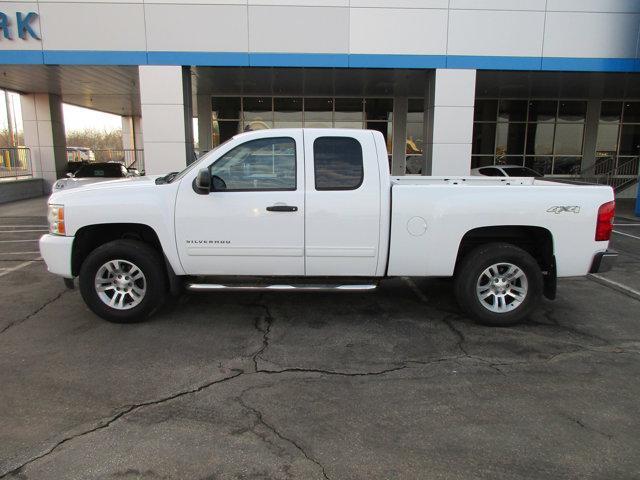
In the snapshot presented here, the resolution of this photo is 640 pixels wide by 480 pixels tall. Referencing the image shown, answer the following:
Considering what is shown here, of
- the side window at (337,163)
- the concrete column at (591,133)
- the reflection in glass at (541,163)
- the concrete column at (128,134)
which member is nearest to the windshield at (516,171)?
the reflection in glass at (541,163)

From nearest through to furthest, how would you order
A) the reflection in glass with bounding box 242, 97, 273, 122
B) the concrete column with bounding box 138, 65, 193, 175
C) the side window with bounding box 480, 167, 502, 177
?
1. the concrete column with bounding box 138, 65, 193, 175
2. the side window with bounding box 480, 167, 502, 177
3. the reflection in glass with bounding box 242, 97, 273, 122

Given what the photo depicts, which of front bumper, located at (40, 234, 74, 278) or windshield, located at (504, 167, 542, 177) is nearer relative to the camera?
front bumper, located at (40, 234, 74, 278)

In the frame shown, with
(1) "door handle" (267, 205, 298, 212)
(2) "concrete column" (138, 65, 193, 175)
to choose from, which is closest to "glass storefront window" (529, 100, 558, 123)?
(2) "concrete column" (138, 65, 193, 175)

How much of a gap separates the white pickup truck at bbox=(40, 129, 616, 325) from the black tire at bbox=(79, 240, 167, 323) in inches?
0.5

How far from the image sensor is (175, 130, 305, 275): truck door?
16.8ft

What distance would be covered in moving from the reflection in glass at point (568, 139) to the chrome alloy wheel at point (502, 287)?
720 inches

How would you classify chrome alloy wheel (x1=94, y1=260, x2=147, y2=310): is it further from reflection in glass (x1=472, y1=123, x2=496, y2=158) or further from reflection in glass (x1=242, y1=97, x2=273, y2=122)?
reflection in glass (x1=472, y1=123, x2=496, y2=158)

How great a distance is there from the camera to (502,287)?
17.5 ft

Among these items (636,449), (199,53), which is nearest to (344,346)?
(636,449)

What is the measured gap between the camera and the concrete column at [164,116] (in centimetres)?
1195

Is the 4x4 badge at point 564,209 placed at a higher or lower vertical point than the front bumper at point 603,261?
higher

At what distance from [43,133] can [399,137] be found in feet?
47.6

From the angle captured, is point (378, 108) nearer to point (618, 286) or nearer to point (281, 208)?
point (618, 286)

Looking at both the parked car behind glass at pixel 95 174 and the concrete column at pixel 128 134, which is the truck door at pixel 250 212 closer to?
the parked car behind glass at pixel 95 174
